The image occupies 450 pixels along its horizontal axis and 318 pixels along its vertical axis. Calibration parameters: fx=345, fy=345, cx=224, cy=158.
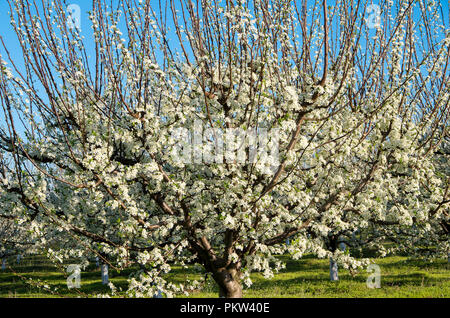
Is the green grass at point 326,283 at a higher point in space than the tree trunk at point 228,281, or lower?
lower

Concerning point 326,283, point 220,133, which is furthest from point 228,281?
point 326,283

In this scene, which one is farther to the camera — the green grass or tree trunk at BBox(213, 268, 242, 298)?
the green grass

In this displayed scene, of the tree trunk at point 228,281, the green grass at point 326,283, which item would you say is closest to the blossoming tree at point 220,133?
the tree trunk at point 228,281

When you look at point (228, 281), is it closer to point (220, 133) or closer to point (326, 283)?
point (220, 133)

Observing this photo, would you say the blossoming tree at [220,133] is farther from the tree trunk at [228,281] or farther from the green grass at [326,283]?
the green grass at [326,283]

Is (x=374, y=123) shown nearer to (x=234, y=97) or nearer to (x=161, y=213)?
(x=234, y=97)

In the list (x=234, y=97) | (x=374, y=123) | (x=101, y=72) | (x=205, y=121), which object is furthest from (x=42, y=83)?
(x=374, y=123)

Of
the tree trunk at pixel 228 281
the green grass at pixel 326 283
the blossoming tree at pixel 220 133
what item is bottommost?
the green grass at pixel 326 283

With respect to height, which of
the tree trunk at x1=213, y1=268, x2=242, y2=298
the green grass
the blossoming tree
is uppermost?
the blossoming tree

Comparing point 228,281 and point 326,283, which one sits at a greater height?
point 228,281

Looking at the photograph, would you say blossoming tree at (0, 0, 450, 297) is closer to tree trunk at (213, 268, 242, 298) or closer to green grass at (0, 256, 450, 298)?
tree trunk at (213, 268, 242, 298)

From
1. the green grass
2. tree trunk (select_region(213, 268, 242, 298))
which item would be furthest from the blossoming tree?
the green grass

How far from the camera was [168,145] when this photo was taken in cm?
741
